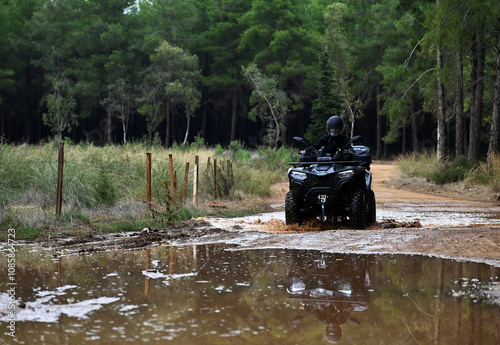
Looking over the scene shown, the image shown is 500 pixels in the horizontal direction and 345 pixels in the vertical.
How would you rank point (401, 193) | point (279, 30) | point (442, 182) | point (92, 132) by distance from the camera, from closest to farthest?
point (401, 193), point (442, 182), point (279, 30), point (92, 132)

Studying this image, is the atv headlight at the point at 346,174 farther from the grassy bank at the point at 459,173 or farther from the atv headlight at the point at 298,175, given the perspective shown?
the grassy bank at the point at 459,173

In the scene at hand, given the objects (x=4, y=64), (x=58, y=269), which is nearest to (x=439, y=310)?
(x=58, y=269)

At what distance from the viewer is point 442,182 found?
2502 cm

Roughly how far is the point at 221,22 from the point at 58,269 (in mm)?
58433

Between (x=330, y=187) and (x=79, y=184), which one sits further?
(x=79, y=184)

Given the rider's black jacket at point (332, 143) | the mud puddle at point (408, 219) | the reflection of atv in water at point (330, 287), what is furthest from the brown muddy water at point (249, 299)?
the mud puddle at point (408, 219)

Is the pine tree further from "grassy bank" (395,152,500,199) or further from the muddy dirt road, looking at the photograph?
the muddy dirt road

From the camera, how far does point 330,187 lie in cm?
1073

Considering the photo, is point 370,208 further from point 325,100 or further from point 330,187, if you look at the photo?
point 325,100

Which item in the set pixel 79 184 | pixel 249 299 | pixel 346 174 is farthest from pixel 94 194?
pixel 249 299

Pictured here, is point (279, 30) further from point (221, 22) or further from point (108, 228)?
point (108, 228)

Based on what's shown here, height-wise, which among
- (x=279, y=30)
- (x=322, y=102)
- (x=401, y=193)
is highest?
(x=279, y=30)

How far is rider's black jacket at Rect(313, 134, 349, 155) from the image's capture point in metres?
11.5

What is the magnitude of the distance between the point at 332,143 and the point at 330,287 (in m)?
5.45
